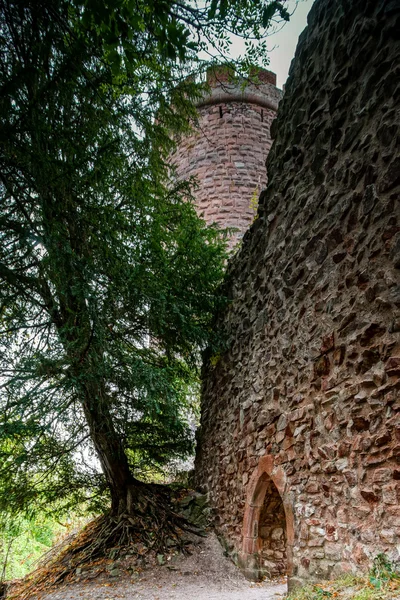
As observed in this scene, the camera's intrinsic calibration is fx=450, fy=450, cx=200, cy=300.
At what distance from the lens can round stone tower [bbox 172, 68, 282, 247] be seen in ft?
34.8

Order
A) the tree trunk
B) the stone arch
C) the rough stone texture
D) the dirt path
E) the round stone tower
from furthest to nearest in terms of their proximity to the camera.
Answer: the round stone tower, the tree trunk, the stone arch, the dirt path, the rough stone texture

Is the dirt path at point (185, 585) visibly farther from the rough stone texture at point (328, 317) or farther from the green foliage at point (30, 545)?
the green foliage at point (30, 545)

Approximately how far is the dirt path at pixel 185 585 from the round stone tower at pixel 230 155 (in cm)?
677

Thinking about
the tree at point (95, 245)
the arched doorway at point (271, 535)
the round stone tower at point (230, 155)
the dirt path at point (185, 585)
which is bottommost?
the dirt path at point (185, 585)

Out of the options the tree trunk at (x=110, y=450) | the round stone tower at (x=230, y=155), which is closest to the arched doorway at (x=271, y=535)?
the tree trunk at (x=110, y=450)

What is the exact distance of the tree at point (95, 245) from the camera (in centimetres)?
328

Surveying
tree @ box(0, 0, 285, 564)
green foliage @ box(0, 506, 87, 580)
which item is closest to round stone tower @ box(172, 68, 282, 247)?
tree @ box(0, 0, 285, 564)

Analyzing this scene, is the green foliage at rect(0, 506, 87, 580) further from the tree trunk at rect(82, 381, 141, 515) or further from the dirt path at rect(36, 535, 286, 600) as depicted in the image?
the dirt path at rect(36, 535, 286, 600)

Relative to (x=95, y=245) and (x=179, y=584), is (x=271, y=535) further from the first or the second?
(x=95, y=245)

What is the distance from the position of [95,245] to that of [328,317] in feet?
8.05

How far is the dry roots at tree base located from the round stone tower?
20.1 feet

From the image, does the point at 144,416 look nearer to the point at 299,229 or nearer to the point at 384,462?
the point at 299,229

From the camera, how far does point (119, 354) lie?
5.06 m

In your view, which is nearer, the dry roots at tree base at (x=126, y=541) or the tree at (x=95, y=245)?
the tree at (x=95, y=245)
